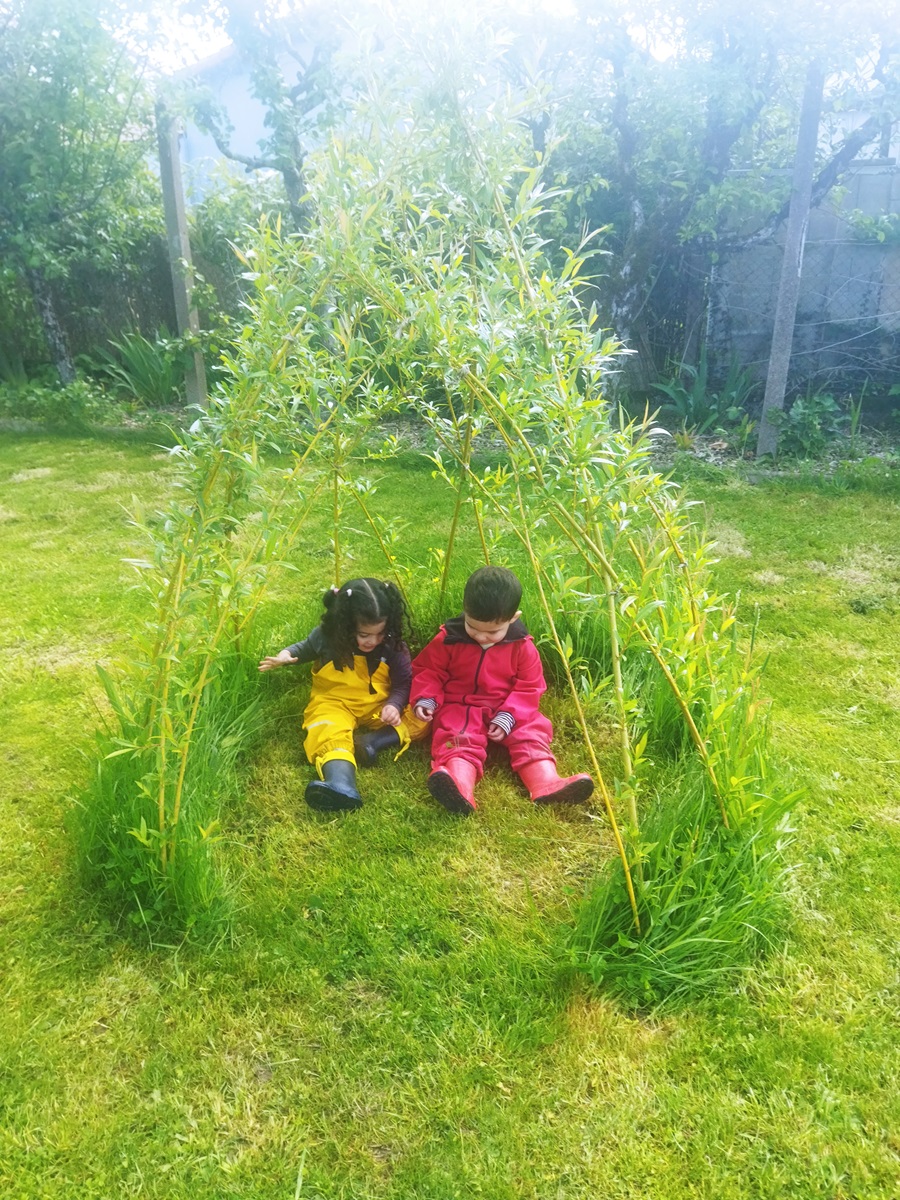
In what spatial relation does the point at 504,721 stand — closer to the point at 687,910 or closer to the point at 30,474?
the point at 687,910

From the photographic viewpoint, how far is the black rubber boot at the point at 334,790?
8.61ft

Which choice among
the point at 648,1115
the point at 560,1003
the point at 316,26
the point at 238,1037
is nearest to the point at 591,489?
the point at 560,1003

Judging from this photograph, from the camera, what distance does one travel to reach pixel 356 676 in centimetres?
298

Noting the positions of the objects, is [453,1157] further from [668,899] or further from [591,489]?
[591,489]

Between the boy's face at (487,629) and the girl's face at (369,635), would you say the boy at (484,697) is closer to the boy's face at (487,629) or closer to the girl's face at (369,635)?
the boy's face at (487,629)

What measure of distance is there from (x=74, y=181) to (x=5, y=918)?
7355mm

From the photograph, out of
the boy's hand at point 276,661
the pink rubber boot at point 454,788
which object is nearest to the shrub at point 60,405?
the boy's hand at point 276,661

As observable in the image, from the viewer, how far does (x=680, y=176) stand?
6.76 meters

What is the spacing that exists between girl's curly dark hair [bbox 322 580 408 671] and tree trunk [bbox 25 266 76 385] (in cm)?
668

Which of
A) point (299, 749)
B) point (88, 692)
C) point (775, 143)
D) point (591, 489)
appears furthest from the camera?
point (775, 143)

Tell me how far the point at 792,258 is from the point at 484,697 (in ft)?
15.0

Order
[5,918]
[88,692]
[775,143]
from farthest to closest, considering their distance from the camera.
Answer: [775,143] < [88,692] < [5,918]

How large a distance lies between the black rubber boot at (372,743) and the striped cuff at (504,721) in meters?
0.37

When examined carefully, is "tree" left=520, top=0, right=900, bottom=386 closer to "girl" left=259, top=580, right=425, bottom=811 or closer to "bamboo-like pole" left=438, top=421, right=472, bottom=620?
"bamboo-like pole" left=438, top=421, right=472, bottom=620
